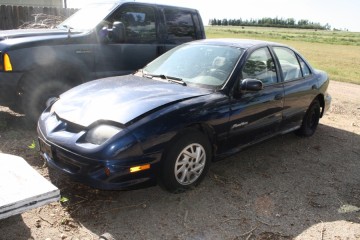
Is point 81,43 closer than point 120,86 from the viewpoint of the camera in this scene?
No

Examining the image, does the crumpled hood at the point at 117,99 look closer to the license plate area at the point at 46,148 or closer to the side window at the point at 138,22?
the license plate area at the point at 46,148

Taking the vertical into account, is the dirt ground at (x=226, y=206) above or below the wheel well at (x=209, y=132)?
below

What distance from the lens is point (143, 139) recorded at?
325 cm

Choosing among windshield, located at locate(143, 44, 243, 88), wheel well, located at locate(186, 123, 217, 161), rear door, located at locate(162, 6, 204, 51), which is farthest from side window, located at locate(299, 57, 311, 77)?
wheel well, located at locate(186, 123, 217, 161)

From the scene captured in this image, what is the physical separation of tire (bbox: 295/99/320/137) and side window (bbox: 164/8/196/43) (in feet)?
8.53

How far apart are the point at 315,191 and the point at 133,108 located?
7.62ft

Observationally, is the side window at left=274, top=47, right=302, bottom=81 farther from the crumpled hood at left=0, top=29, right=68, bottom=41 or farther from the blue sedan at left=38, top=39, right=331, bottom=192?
the crumpled hood at left=0, top=29, right=68, bottom=41

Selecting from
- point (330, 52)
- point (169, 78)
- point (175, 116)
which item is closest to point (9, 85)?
point (169, 78)

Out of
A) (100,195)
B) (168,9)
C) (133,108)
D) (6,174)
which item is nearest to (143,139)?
(133,108)

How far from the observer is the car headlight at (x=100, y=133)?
325cm

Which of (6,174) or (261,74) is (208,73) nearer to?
(261,74)

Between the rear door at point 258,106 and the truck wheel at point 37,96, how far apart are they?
2.83 m

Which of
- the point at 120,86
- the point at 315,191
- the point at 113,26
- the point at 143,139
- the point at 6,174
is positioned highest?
the point at 113,26

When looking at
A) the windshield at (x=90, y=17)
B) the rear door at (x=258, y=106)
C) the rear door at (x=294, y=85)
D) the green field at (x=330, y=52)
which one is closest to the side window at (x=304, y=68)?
the rear door at (x=294, y=85)
